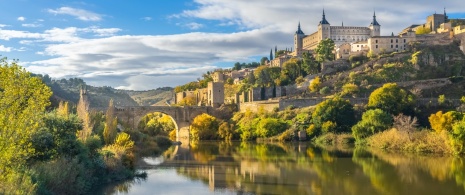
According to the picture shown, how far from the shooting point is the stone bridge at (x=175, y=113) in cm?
6431

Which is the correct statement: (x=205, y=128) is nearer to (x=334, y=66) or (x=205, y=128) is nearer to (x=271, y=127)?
(x=271, y=127)

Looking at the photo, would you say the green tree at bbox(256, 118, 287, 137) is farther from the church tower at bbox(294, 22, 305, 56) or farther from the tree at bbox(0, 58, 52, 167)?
the church tower at bbox(294, 22, 305, 56)

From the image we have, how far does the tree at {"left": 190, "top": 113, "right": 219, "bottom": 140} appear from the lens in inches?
2397

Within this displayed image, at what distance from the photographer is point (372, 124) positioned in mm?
44688

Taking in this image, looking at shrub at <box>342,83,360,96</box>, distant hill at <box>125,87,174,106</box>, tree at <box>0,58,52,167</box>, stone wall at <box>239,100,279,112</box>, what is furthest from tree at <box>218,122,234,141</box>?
distant hill at <box>125,87,174,106</box>

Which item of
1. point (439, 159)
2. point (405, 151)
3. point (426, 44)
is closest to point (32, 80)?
point (439, 159)

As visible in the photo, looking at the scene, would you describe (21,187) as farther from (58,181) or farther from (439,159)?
(439,159)

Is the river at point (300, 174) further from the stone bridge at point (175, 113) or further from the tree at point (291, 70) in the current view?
the tree at point (291, 70)

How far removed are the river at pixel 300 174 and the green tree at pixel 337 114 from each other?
12822mm

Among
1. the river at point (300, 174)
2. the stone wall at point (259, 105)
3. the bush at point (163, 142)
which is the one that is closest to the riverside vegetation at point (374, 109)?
the stone wall at point (259, 105)

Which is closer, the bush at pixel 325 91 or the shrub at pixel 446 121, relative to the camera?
the shrub at pixel 446 121

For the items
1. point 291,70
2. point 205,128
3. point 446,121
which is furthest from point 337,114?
point 291,70

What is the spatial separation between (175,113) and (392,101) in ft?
92.9

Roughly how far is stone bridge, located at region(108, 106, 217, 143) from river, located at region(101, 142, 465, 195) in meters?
27.5
